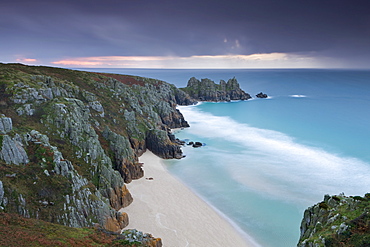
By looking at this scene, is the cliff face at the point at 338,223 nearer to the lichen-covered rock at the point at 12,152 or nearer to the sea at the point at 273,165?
the sea at the point at 273,165

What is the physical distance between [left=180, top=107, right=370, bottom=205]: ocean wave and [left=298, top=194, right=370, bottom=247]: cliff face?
913 inches

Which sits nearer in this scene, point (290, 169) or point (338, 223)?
point (338, 223)

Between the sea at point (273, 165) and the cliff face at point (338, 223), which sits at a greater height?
the cliff face at point (338, 223)

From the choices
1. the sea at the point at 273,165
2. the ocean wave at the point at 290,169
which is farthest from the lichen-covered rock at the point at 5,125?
the ocean wave at the point at 290,169

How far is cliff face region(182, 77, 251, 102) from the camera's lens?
6890 inches

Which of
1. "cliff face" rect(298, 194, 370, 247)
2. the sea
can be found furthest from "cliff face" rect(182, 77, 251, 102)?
"cliff face" rect(298, 194, 370, 247)

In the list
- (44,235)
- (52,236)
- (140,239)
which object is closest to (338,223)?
(140,239)

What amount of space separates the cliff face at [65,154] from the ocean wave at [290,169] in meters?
20.9

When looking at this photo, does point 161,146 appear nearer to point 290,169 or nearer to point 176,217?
point 176,217

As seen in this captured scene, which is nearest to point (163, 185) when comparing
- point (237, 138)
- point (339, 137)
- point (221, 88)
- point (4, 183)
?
point (4, 183)

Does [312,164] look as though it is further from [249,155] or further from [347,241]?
[347,241]

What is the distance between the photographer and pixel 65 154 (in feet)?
140

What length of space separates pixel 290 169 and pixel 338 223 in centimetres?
4160

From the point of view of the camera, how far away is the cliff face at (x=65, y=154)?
109 ft
